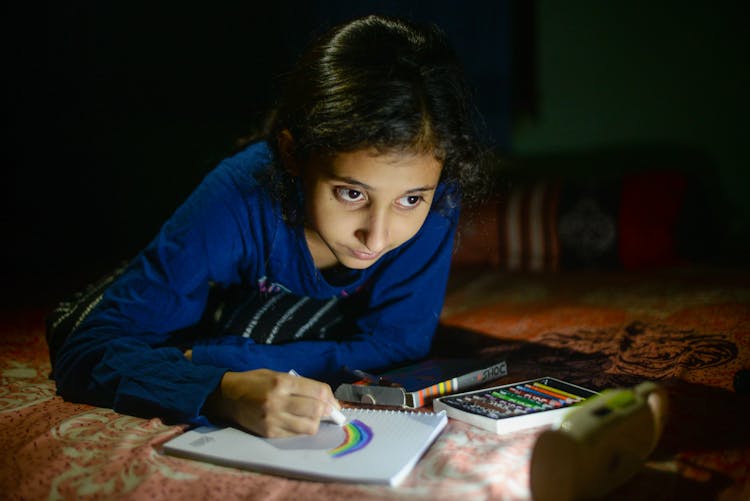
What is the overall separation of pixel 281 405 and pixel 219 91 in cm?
177

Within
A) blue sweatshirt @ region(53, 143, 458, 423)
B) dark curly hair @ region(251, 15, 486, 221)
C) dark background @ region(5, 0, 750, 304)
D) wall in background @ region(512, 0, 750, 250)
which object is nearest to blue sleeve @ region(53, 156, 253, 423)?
blue sweatshirt @ region(53, 143, 458, 423)

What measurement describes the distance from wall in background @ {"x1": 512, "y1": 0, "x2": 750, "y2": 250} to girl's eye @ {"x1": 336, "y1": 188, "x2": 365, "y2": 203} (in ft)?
5.39

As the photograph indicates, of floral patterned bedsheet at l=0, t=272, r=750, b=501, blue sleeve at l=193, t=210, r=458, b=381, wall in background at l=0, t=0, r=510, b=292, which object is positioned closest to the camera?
floral patterned bedsheet at l=0, t=272, r=750, b=501

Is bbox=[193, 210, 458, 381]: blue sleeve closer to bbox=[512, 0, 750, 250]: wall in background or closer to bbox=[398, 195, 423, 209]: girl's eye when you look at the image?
bbox=[398, 195, 423, 209]: girl's eye

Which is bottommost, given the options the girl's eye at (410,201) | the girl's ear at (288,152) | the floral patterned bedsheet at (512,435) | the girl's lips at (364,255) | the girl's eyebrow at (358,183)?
the floral patterned bedsheet at (512,435)

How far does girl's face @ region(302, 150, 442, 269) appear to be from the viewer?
2.73 ft

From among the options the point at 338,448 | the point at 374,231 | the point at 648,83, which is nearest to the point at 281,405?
the point at 338,448

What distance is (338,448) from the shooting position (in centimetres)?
70

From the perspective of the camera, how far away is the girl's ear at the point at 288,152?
959 mm

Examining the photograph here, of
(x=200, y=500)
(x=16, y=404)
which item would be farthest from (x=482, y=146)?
(x=16, y=404)

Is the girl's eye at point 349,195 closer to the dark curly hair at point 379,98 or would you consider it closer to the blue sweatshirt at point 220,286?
the dark curly hair at point 379,98

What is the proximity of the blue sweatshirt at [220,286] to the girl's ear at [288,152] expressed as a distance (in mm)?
61

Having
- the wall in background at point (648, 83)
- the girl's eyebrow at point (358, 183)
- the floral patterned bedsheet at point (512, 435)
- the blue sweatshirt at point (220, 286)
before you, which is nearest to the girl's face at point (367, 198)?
the girl's eyebrow at point (358, 183)

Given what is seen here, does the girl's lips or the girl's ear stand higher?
the girl's ear
